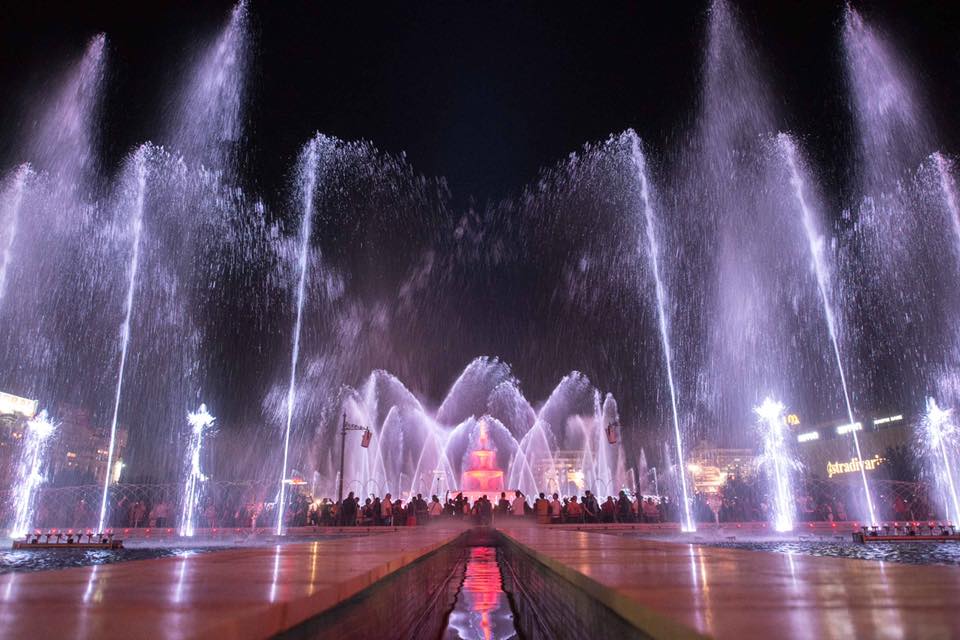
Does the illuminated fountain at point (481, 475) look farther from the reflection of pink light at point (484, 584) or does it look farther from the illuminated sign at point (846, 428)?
the illuminated sign at point (846, 428)

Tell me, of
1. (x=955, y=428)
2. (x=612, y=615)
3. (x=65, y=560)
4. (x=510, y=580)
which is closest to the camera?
(x=612, y=615)

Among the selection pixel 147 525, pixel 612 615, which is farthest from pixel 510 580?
pixel 147 525

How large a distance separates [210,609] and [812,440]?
11817cm

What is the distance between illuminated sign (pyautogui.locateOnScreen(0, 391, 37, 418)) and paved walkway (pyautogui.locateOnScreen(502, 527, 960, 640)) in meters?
101

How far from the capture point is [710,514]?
23.1m

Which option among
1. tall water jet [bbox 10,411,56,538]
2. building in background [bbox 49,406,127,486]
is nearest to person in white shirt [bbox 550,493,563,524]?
tall water jet [bbox 10,411,56,538]

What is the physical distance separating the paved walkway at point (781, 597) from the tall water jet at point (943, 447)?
147ft

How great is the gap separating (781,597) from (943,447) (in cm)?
7513

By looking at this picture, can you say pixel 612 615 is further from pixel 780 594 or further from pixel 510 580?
pixel 510 580

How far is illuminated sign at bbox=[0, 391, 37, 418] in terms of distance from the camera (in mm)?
83562

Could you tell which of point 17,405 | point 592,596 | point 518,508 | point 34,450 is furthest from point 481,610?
point 17,405

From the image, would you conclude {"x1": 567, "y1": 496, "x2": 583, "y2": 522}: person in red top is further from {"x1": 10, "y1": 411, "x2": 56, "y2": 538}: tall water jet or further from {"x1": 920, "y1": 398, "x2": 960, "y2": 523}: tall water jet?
{"x1": 10, "y1": 411, "x2": 56, "y2": 538}: tall water jet

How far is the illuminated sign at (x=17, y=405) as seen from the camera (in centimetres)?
8356

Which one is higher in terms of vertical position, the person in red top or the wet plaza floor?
the wet plaza floor
